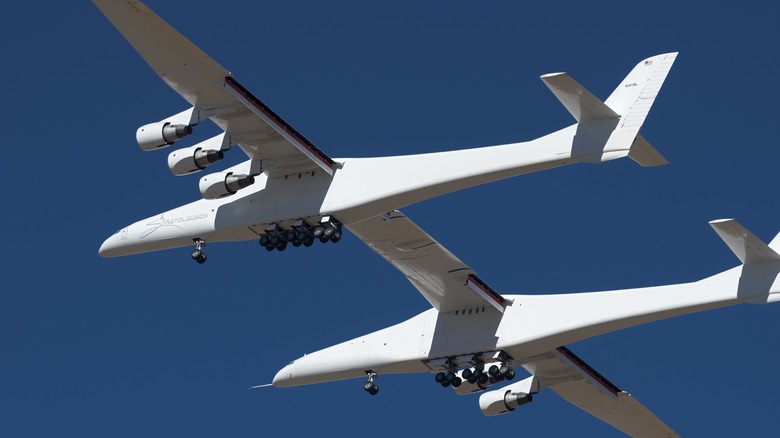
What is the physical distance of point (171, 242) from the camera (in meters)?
64.6

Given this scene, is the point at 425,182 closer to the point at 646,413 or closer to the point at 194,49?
the point at 194,49

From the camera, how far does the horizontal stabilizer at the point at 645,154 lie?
59.2 metres

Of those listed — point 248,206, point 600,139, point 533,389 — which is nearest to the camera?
point 600,139

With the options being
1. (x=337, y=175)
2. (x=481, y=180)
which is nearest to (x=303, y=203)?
(x=337, y=175)

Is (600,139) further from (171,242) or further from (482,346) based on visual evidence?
(171,242)

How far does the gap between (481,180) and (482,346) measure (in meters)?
6.44

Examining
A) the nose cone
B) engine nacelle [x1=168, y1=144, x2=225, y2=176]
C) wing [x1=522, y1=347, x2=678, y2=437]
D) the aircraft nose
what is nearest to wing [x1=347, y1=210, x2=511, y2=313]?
wing [x1=522, y1=347, x2=678, y2=437]

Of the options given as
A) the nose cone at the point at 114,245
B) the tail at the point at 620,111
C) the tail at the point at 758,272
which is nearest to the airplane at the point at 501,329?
the tail at the point at 758,272

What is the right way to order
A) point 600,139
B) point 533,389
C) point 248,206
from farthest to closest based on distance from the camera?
point 533,389
point 248,206
point 600,139

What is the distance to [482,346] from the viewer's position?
64062 mm

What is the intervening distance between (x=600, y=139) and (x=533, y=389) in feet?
36.5

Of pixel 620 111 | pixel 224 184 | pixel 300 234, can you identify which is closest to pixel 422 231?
pixel 300 234

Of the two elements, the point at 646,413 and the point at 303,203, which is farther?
the point at 646,413

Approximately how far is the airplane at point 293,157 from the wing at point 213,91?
3cm
